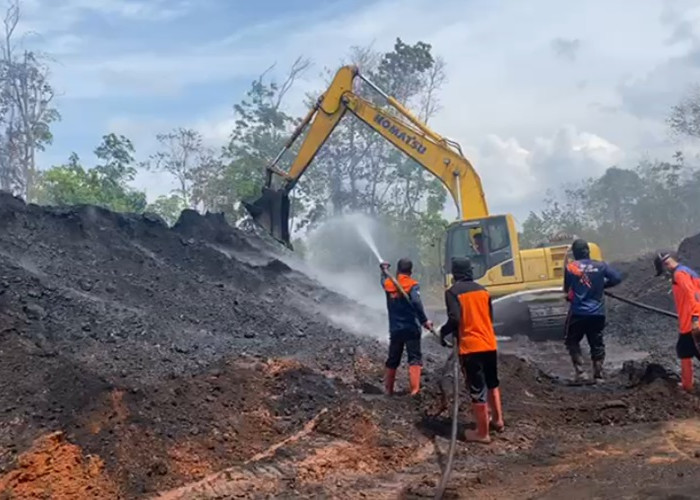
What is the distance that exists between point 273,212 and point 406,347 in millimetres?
6317

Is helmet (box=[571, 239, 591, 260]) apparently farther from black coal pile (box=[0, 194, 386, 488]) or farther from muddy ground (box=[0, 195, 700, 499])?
black coal pile (box=[0, 194, 386, 488])

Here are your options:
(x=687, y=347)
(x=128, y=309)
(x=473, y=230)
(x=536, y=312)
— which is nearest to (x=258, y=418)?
(x=687, y=347)

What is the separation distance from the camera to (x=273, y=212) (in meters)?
14.1

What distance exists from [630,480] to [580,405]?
259 cm

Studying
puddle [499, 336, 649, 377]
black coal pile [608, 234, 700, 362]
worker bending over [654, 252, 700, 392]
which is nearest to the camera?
worker bending over [654, 252, 700, 392]

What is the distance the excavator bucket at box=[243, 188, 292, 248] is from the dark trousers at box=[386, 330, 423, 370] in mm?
6003

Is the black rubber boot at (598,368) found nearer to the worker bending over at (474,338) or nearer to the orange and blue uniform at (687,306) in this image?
the orange and blue uniform at (687,306)

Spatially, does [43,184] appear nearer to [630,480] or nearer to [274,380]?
[274,380]

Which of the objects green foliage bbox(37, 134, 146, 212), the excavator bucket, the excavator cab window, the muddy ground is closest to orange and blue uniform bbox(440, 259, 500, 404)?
the muddy ground

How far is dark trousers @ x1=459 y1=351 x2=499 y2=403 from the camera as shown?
682 centimetres

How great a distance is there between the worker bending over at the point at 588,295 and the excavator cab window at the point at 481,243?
501 cm

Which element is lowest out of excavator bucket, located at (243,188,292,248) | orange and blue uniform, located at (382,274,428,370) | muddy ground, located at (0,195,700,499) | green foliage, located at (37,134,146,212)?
muddy ground, located at (0,195,700,499)

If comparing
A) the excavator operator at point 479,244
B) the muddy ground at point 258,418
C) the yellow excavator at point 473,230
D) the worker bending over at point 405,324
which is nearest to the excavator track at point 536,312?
the yellow excavator at point 473,230

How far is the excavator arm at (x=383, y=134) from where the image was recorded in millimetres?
14109
